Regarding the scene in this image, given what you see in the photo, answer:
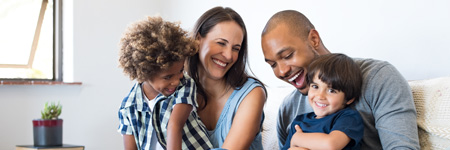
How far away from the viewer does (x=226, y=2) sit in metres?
3.38

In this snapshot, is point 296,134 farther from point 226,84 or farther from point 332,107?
point 226,84

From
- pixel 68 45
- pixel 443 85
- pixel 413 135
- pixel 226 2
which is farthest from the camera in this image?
Result: pixel 68 45

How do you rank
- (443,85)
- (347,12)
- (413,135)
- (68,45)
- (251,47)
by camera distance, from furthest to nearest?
(68,45)
(251,47)
(347,12)
(443,85)
(413,135)

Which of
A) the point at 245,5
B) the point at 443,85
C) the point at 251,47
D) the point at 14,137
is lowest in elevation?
the point at 14,137

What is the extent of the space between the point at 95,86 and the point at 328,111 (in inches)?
108

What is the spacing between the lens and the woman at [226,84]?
68.4 inches

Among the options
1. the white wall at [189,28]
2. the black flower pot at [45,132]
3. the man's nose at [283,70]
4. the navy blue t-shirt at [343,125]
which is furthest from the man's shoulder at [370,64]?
the black flower pot at [45,132]

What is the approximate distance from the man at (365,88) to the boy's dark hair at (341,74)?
0.04 meters

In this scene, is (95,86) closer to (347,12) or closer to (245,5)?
(245,5)

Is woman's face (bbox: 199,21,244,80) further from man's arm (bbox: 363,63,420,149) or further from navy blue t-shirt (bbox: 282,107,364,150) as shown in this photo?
man's arm (bbox: 363,63,420,149)

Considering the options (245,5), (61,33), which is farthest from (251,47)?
A: (61,33)

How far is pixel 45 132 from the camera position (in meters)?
3.13

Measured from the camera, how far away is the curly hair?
5.17ft

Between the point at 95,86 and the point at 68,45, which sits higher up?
the point at 68,45
